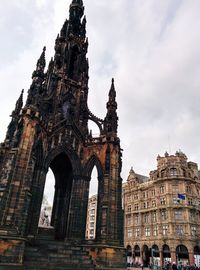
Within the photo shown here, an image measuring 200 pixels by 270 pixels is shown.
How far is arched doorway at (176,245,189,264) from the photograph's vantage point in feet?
135

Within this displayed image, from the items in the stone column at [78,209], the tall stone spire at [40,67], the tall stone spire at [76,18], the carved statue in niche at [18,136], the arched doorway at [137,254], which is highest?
the tall stone spire at [76,18]

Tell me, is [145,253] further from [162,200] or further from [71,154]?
[71,154]

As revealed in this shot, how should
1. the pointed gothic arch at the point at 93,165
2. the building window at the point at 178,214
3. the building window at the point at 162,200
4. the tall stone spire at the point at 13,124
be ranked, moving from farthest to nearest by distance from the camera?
the building window at the point at 162,200
the building window at the point at 178,214
the tall stone spire at the point at 13,124
the pointed gothic arch at the point at 93,165

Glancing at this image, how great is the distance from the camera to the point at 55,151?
18.8m

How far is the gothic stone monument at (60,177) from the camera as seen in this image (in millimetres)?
13656

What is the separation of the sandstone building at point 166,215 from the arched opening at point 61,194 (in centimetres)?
2495

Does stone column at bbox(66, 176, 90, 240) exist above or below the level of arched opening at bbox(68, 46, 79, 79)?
below

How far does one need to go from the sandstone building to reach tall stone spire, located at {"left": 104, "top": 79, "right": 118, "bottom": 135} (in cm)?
2408

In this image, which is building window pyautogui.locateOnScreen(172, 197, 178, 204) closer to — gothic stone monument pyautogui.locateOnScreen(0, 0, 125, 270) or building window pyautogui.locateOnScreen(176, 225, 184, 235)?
building window pyautogui.locateOnScreen(176, 225, 184, 235)

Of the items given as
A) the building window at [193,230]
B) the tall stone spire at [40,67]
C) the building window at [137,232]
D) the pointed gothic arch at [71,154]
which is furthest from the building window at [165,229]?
the tall stone spire at [40,67]

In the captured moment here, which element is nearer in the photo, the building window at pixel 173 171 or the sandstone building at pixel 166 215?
the sandstone building at pixel 166 215

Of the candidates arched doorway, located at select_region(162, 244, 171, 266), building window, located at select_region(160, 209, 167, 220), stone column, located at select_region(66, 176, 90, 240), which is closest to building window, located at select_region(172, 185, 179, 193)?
building window, located at select_region(160, 209, 167, 220)

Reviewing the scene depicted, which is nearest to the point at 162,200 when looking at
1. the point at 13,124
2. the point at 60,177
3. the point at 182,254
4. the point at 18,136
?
the point at 182,254

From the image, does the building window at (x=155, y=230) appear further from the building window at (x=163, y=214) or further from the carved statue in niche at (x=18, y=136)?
the carved statue in niche at (x=18, y=136)
